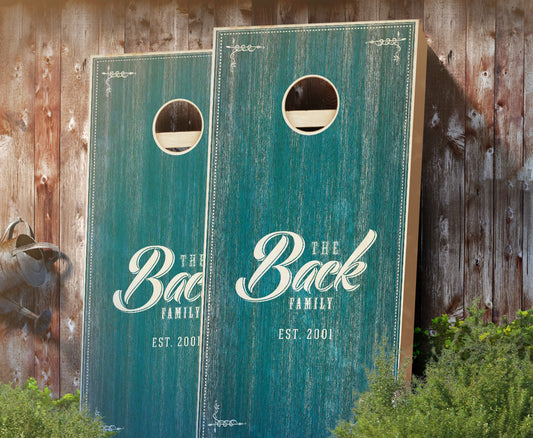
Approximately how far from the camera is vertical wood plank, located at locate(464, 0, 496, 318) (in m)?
3.44

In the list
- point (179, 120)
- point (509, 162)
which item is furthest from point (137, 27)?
point (509, 162)

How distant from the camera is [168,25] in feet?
12.8

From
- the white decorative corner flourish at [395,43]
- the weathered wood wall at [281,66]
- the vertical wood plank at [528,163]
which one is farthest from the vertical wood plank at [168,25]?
the vertical wood plank at [528,163]

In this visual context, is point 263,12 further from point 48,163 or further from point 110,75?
point 48,163

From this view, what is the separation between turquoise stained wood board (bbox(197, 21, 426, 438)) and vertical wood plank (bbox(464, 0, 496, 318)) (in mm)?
504

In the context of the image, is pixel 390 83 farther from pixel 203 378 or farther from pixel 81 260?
pixel 81 260

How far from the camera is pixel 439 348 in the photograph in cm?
337

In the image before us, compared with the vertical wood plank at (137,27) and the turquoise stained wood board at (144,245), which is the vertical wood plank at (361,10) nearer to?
the turquoise stained wood board at (144,245)

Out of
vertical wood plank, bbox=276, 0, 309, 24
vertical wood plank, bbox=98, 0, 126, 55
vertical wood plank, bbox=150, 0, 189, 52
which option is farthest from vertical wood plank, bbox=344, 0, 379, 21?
vertical wood plank, bbox=98, 0, 126, 55

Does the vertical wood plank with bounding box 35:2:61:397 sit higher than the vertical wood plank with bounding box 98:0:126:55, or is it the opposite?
the vertical wood plank with bounding box 98:0:126:55

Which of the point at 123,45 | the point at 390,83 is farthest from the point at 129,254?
the point at 390,83

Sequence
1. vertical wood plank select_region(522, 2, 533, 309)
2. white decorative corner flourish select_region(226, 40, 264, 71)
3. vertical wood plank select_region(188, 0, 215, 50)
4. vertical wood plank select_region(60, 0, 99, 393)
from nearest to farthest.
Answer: white decorative corner flourish select_region(226, 40, 264, 71), vertical wood plank select_region(522, 2, 533, 309), vertical wood plank select_region(188, 0, 215, 50), vertical wood plank select_region(60, 0, 99, 393)

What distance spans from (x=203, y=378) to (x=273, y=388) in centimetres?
34

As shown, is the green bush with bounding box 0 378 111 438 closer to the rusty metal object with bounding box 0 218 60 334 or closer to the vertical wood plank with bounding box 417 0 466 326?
the rusty metal object with bounding box 0 218 60 334
